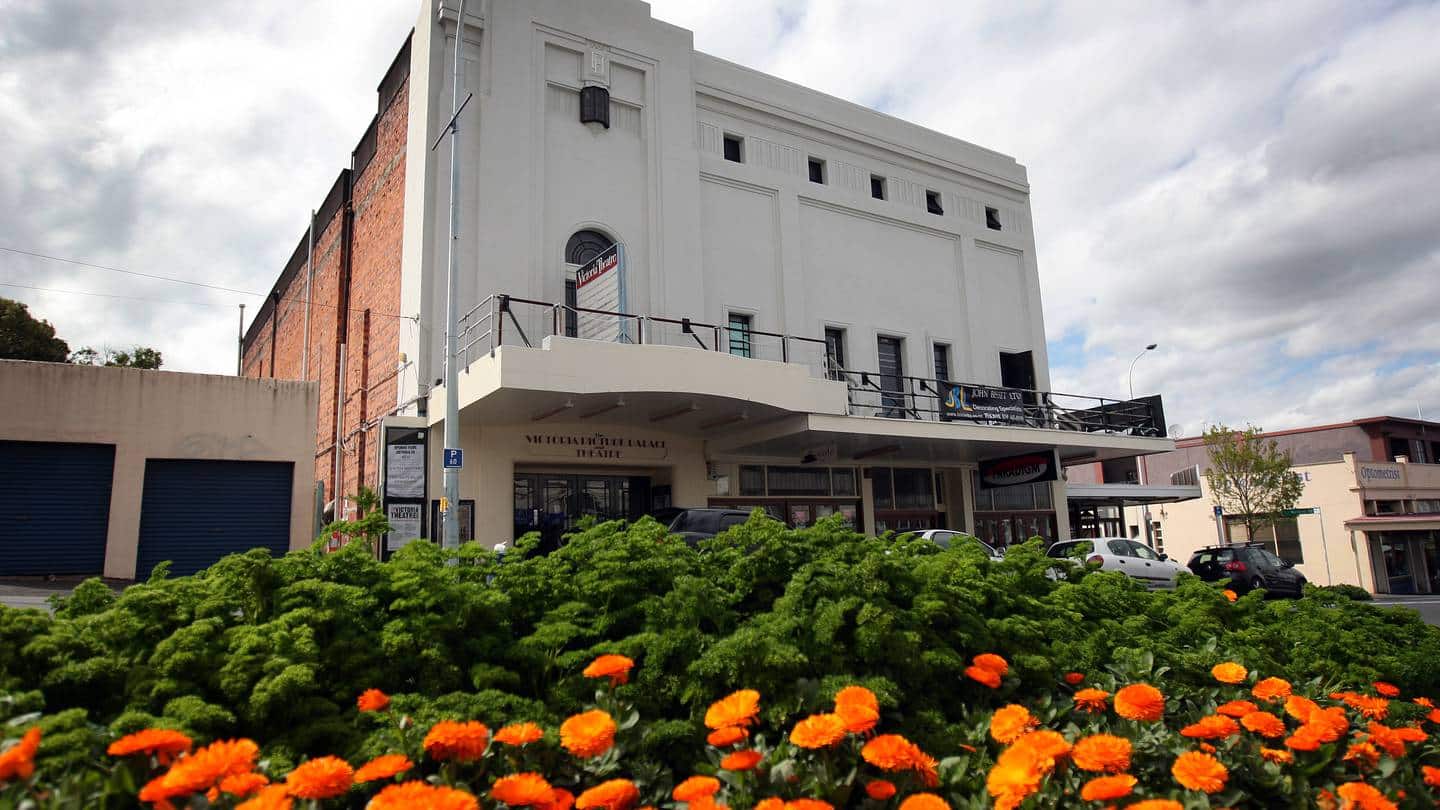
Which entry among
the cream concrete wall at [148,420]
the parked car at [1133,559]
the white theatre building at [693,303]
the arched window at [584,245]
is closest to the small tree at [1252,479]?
the white theatre building at [693,303]

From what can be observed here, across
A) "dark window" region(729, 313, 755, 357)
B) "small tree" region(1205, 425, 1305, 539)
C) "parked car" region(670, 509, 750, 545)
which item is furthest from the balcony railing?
"small tree" region(1205, 425, 1305, 539)

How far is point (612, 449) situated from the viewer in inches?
720

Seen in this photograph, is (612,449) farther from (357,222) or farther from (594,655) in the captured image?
(594,655)

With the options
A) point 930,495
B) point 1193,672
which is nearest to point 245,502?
point 930,495

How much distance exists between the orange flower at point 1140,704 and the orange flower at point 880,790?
3.40ft

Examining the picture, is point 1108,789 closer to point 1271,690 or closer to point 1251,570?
point 1271,690

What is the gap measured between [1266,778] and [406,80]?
2126cm

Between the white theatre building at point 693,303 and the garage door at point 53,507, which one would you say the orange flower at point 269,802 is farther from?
the garage door at point 53,507

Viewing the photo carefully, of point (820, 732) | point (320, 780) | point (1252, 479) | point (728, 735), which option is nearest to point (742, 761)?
point (728, 735)

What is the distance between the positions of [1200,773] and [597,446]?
52.2 feet

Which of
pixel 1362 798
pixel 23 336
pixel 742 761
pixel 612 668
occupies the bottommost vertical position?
pixel 1362 798

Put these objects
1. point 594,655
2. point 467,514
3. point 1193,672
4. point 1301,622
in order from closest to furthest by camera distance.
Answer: point 594,655, point 1193,672, point 1301,622, point 467,514

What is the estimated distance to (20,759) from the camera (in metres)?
2.03

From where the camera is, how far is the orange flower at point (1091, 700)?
3.39 m
